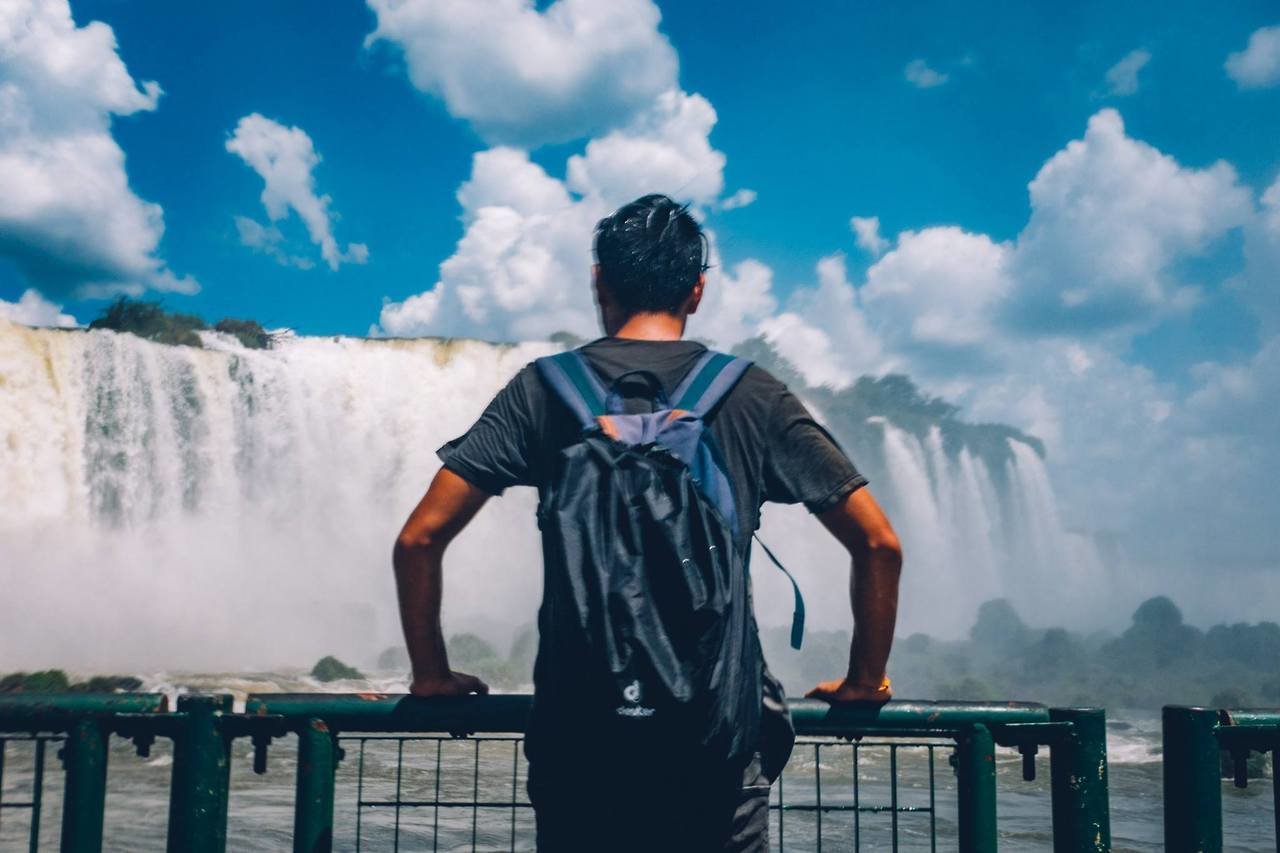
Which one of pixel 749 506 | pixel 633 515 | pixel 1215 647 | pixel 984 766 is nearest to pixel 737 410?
pixel 749 506

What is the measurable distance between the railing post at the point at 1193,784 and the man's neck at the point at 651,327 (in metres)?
1.42

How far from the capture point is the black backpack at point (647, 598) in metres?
1.67

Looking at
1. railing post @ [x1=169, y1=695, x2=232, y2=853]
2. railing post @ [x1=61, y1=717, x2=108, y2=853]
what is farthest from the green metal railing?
railing post @ [x1=61, y1=717, x2=108, y2=853]

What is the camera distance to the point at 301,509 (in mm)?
32562

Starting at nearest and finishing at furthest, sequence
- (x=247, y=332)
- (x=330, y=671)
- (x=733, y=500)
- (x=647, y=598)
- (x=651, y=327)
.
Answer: (x=647, y=598) → (x=733, y=500) → (x=651, y=327) → (x=330, y=671) → (x=247, y=332)

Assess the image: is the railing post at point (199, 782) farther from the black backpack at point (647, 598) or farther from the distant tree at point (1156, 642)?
the distant tree at point (1156, 642)

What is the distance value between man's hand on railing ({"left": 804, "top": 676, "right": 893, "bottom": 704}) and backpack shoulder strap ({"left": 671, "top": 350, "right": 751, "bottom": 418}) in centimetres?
65

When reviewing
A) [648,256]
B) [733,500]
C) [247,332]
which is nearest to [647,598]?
[733,500]

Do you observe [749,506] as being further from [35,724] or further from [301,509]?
[301,509]

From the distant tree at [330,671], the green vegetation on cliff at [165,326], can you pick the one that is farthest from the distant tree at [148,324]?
the distant tree at [330,671]

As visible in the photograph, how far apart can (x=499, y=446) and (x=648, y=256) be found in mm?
487

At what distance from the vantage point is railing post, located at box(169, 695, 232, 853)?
2.14 meters

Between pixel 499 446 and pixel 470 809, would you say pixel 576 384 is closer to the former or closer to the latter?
pixel 499 446

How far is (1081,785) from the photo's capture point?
2.25 metres
